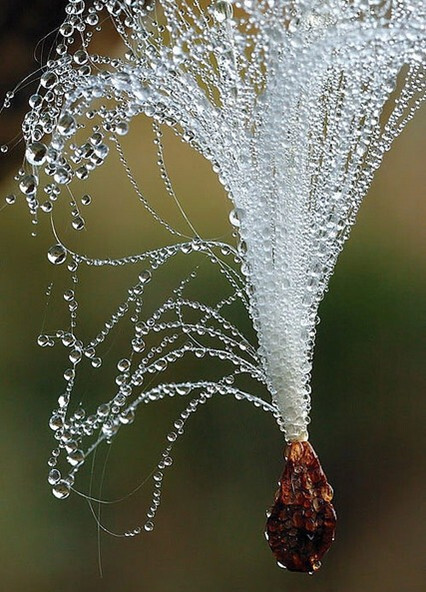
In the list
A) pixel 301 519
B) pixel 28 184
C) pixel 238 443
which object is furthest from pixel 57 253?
pixel 238 443

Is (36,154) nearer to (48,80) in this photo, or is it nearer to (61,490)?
(48,80)

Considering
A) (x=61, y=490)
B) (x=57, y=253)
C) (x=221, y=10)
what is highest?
(x=221, y=10)

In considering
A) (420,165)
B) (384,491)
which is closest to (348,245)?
(420,165)

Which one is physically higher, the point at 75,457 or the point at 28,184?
the point at 28,184

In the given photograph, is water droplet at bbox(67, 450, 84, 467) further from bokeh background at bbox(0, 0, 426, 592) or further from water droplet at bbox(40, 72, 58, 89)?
bokeh background at bbox(0, 0, 426, 592)

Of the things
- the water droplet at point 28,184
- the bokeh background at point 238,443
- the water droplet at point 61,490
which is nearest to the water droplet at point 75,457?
the water droplet at point 61,490
